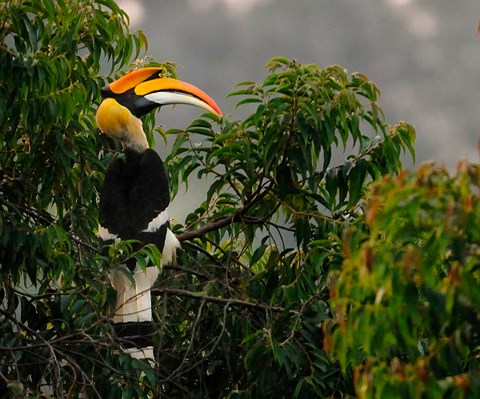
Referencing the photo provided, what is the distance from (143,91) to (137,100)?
6 cm

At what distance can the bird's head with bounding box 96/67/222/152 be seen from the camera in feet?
19.8

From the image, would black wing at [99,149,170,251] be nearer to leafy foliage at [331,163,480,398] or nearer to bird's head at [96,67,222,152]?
bird's head at [96,67,222,152]

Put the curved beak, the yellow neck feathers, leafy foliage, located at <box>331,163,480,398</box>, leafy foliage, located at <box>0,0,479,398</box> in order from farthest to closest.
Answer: the curved beak, the yellow neck feathers, leafy foliage, located at <box>0,0,479,398</box>, leafy foliage, located at <box>331,163,480,398</box>

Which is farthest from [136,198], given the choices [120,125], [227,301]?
Answer: [227,301]

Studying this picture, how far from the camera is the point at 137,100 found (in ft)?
20.3

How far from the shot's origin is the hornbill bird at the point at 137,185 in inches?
Result: 221

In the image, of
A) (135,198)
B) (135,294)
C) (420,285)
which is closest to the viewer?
(420,285)

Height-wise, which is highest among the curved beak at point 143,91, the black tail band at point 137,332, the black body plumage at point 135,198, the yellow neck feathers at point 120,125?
the curved beak at point 143,91

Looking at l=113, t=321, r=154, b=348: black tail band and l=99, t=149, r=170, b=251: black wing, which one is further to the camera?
l=99, t=149, r=170, b=251: black wing

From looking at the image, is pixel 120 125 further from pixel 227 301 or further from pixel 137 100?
pixel 227 301

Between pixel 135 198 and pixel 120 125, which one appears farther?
pixel 120 125

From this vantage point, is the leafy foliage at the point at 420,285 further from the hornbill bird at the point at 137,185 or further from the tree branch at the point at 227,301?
the hornbill bird at the point at 137,185

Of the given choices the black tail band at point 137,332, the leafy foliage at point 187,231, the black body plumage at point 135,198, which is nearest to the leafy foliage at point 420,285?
the leafy foliage at point 187,231

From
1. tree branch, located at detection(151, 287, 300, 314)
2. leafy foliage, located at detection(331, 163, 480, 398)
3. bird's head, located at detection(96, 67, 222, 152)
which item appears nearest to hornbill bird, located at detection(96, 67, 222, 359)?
bird's head, located at detection(96, 67, 222, 152)
